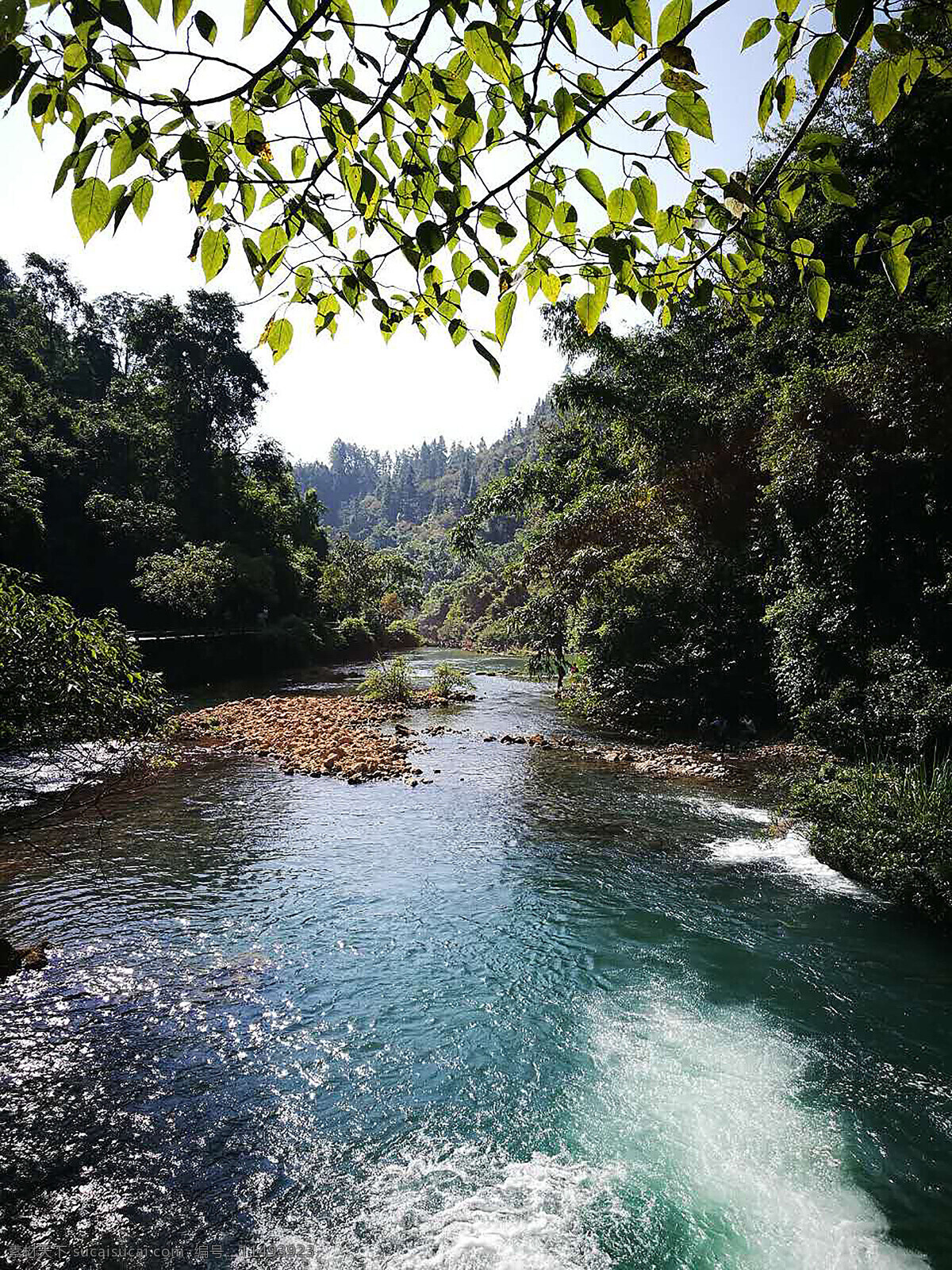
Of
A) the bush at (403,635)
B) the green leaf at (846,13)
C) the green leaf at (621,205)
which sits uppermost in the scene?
the green leaf at (846,13)

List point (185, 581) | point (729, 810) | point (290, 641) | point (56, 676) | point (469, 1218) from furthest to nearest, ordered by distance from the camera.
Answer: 1. point (290, 641)
2. point (185, 581)
3. point (729, 810)
4. point (56, 676)
5. point (469, 1218)

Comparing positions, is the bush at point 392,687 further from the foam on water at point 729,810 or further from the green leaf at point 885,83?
the green leaf at point 885,83

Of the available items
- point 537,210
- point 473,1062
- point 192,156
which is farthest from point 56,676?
point 537,210

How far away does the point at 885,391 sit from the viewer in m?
9.42

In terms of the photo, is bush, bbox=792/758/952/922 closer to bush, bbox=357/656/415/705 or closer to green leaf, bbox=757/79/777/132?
green leaf, bbox=757/79/777/132

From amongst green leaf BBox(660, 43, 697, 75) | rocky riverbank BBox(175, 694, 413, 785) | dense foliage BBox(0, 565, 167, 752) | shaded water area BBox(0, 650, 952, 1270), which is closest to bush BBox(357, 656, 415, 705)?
rocky riverbank BBox(175, 694, 413, 785)

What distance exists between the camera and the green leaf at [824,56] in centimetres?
114

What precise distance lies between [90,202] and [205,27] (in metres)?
0.40

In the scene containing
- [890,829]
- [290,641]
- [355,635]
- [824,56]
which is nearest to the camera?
[824,56]

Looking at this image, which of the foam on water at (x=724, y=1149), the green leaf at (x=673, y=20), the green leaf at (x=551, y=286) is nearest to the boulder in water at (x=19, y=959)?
the foam on water at (x=724, y=1149)

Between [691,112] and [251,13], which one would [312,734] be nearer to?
[251,13]

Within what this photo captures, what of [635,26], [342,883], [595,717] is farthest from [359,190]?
[595,717]

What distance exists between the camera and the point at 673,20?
1.27 metres

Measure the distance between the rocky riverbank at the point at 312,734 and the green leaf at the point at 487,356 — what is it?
33.3 feet
